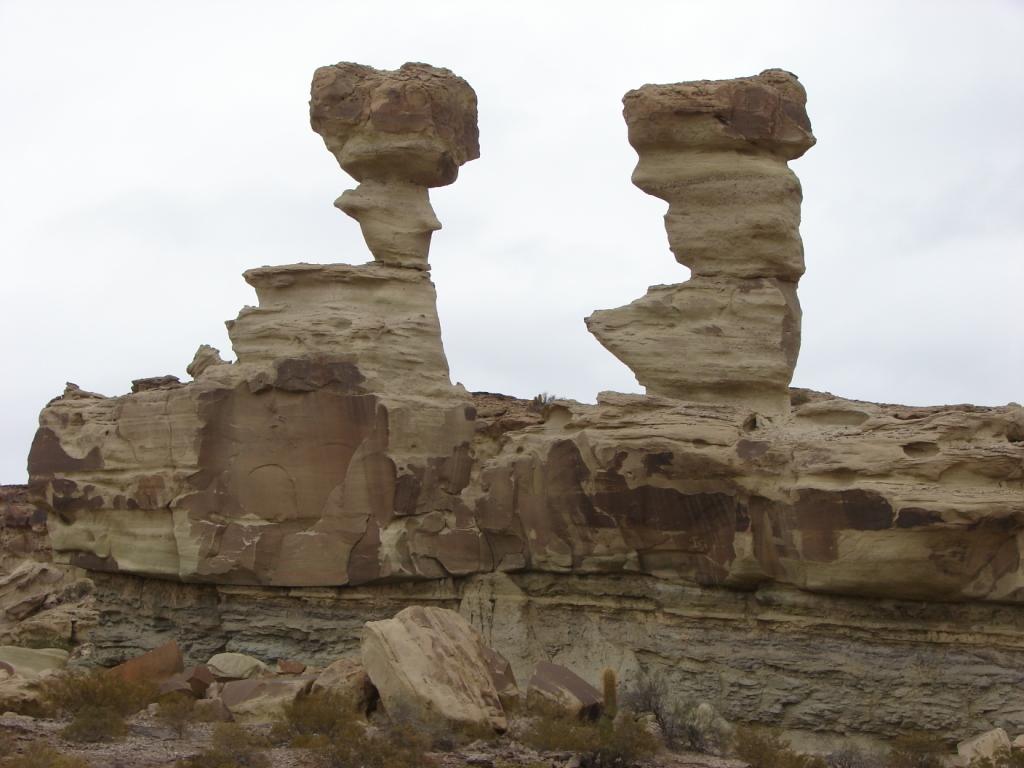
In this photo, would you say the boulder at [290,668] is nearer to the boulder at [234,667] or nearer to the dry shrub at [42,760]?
the boulder at [234,667]

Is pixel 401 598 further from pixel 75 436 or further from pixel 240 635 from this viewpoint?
pixel 75 436

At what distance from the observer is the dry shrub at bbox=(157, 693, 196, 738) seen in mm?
12500

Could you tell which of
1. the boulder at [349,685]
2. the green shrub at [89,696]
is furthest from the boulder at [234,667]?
the boulder at [349,685]

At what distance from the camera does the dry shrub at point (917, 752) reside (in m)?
13.1

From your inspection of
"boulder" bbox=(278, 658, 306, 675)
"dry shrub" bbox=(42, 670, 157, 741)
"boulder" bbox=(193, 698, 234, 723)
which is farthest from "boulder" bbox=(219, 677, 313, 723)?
"boulder" bbox=(278, 658, 306, 675)

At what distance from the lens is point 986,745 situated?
12820 millimetres

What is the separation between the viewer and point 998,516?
44.1 feet

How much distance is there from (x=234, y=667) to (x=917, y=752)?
6477 mm

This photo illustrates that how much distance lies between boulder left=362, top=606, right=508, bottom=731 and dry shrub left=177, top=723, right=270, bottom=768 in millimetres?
1279

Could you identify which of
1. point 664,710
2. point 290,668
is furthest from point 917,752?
point 290,668

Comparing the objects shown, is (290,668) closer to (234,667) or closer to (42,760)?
(234,667)

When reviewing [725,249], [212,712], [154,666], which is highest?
[725,249]

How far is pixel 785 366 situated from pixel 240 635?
684 centimetres

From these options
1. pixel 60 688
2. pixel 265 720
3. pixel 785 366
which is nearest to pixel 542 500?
pixel 785 366
